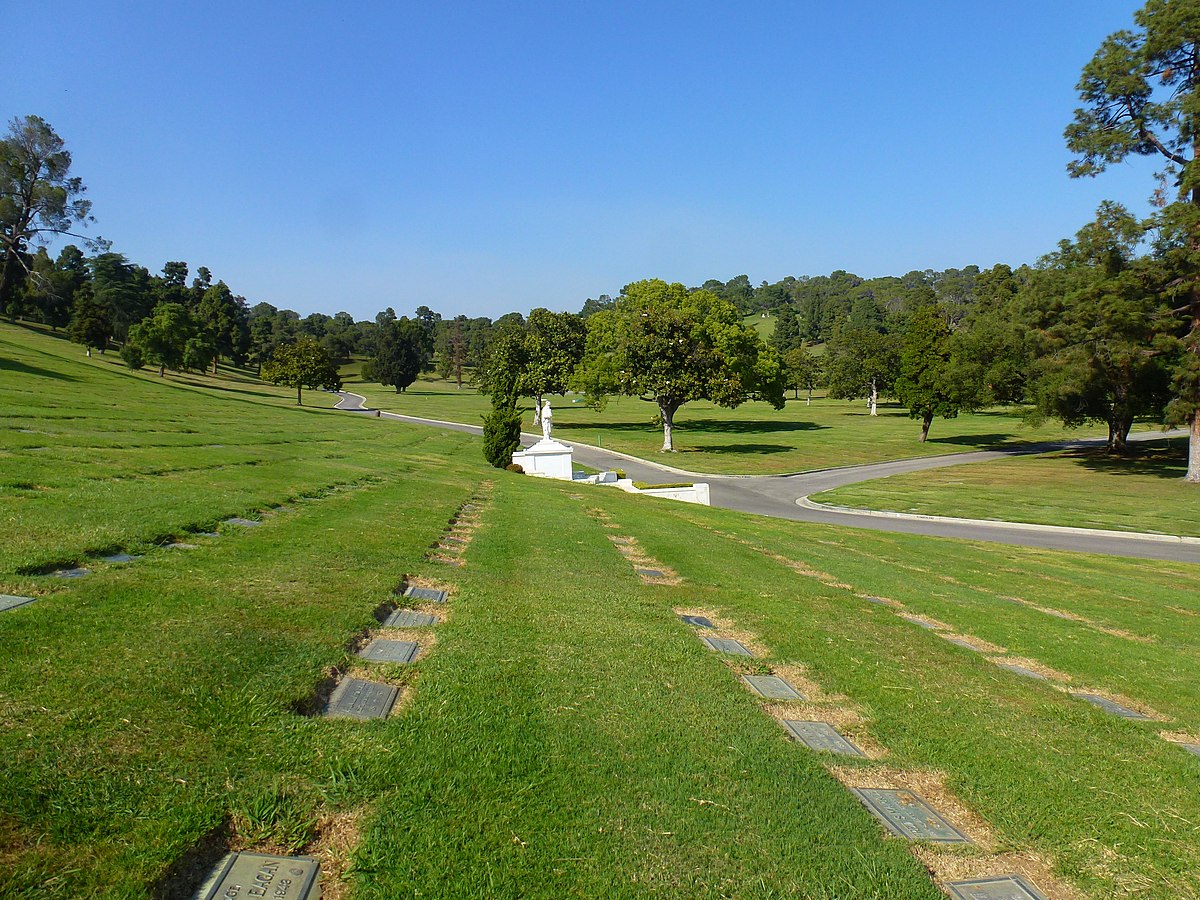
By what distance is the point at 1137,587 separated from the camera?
13953 millimetres

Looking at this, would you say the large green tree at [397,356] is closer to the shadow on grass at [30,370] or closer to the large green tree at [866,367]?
the large green tree at [866,367]

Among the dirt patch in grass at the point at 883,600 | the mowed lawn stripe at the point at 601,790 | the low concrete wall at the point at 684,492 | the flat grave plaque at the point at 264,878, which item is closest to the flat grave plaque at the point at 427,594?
the mowed lawn stripe at the point at 601,790

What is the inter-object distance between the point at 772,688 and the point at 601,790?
100 inches

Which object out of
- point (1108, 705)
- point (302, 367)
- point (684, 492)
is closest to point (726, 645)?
point (1108, 705)

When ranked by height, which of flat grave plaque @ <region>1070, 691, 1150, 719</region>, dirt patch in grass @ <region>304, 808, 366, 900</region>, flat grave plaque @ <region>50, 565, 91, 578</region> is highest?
flat grave plaque @ <region>50, 565, 91, 578</region>

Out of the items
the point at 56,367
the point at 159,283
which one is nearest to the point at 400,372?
the point at 159,283

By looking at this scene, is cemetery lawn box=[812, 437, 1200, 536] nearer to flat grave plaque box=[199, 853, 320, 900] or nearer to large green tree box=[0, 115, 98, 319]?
flat grave plaque box=[199, 853, 320, 900]

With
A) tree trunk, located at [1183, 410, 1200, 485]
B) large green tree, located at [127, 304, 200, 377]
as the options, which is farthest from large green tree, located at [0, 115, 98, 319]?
tree trunk, located at [1183, 410, 1200, 485]

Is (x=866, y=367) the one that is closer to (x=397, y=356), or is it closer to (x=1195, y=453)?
(x=1195, y=453)

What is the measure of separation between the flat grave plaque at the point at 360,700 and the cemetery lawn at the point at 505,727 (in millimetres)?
132

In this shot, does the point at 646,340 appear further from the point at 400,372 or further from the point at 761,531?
the point at 400,372

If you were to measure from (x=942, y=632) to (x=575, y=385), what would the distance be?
5071 centimetres

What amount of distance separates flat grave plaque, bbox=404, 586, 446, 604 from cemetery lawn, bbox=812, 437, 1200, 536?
23.7m

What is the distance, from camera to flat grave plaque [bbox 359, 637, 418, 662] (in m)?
5.00
